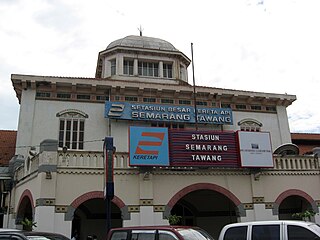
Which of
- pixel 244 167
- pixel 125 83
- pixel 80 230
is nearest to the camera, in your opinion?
pixel 244 167

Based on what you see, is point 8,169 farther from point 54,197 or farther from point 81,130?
point 54,197

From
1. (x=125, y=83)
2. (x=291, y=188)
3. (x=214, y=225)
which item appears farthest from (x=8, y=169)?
(x=291, y=188)

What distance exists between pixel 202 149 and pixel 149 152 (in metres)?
2.54

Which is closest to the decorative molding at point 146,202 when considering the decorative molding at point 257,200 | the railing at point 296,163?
the decorative molding at point 257,200

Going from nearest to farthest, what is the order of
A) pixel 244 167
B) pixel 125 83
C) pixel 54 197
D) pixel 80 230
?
pixel 54 197 < pixel 244 167 < pixel 80 230 < pixel 125 83

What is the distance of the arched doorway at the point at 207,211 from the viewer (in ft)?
67.1

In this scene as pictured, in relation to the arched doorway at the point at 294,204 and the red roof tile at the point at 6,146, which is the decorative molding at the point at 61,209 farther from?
the arched doorway at the point at 294,204

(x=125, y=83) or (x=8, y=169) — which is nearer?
(x=8, y=169)

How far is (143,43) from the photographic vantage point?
25547 millimetres

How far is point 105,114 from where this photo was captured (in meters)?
20.3

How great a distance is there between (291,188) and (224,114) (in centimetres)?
623

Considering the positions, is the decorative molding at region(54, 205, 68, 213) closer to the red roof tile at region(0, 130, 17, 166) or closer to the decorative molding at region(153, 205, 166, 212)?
the decorative molding at region(153, 205, 166, 212)

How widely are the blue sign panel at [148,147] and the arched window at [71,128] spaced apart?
5.13 meters

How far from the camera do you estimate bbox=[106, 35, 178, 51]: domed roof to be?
2500 centimetres
